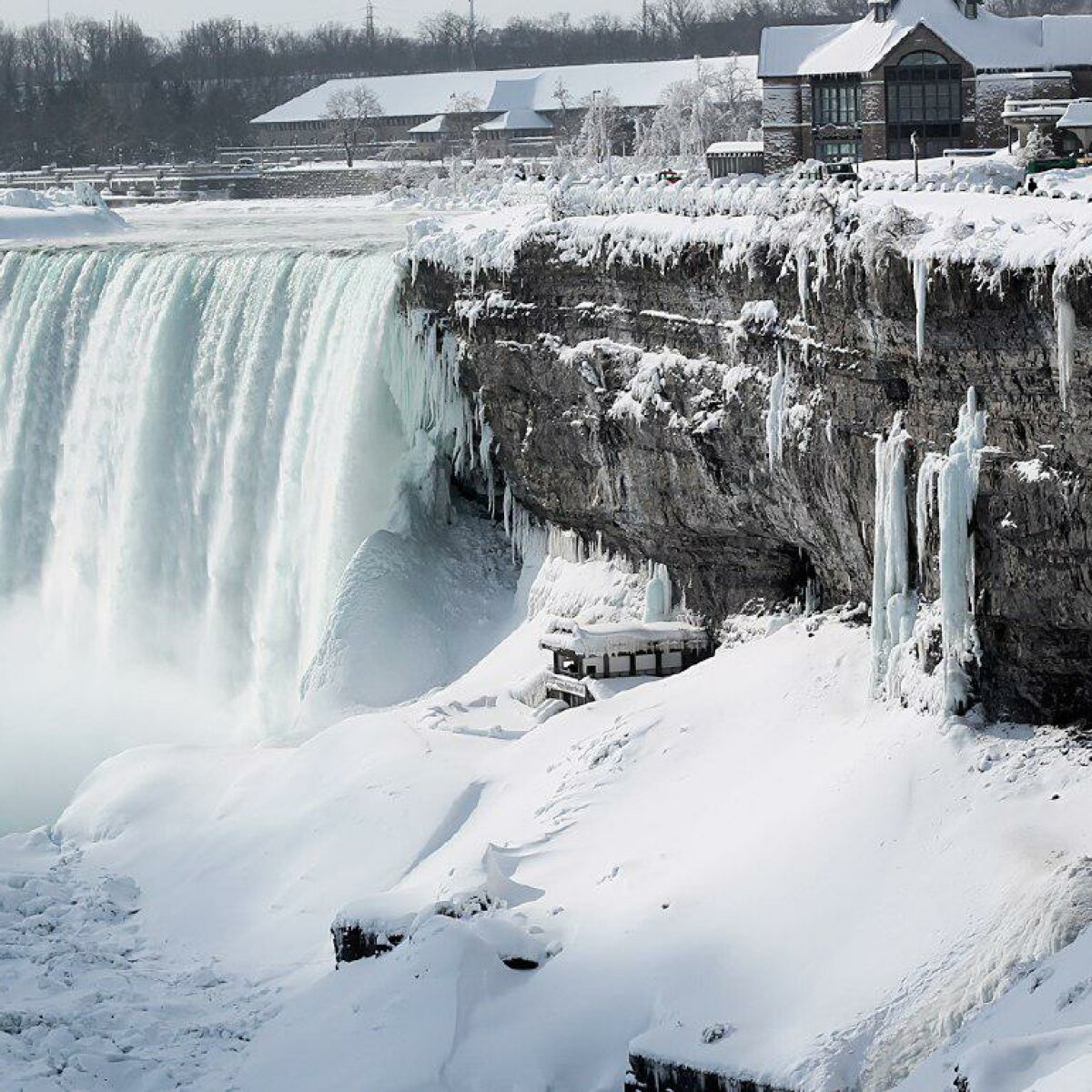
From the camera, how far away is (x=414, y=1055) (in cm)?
1878

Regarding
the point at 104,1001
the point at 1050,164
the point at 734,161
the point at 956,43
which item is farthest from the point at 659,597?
the point at 734,161

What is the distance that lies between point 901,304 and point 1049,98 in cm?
2108

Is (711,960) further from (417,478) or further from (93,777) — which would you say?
(417,478)

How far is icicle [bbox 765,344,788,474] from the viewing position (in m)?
24.7

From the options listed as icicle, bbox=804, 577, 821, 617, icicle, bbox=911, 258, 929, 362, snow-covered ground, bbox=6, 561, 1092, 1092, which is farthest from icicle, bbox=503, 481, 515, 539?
icicle, bbox=911, 258, 929, 362

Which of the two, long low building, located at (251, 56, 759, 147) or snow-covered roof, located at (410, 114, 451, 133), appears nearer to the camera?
long low building, located at (251, 56, 759, 147)

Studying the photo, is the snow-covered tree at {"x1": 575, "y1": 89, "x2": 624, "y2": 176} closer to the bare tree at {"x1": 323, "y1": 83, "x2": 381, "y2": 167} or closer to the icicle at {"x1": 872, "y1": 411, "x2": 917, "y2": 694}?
the bare tree at {"x1": 323, "y1": 83, "x2": 381, "y2": 167}

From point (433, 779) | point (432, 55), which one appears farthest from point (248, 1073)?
point (432, 55)

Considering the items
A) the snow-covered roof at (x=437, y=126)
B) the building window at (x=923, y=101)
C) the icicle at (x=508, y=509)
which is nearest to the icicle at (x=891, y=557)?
the icicle at (x=508, y=509)

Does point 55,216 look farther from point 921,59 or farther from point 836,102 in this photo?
point 921,59

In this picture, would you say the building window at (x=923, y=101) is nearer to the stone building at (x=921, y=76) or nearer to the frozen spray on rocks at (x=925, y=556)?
the stone building at (x=921, y=76)

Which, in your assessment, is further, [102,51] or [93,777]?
[102,51]

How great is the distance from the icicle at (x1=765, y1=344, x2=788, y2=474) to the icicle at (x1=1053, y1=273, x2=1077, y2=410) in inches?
218

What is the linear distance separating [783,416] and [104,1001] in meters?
10.1
